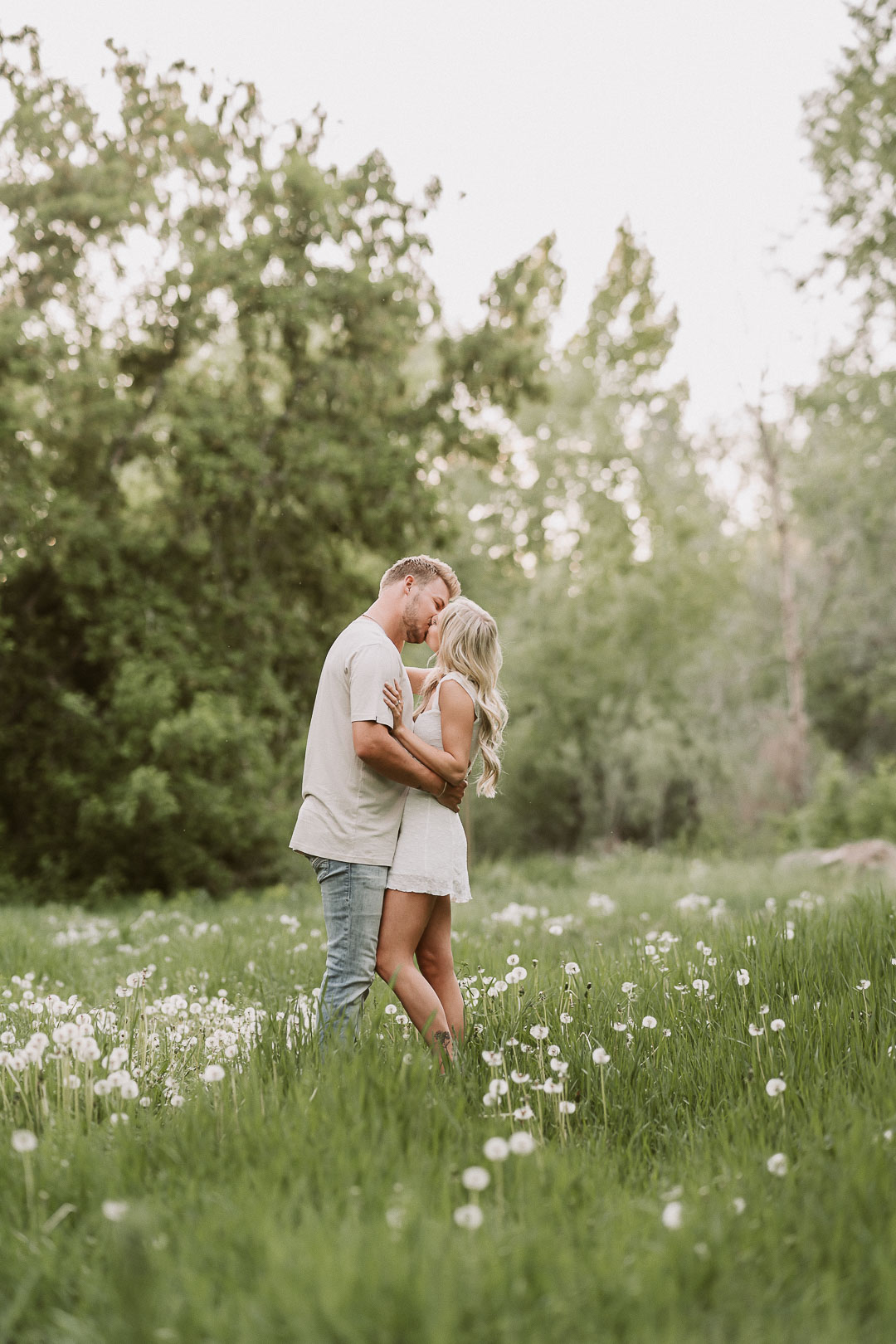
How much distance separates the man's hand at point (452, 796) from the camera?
4695 mm

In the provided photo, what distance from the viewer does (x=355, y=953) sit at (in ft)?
14.9

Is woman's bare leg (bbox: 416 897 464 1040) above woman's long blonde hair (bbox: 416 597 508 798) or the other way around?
the other way around

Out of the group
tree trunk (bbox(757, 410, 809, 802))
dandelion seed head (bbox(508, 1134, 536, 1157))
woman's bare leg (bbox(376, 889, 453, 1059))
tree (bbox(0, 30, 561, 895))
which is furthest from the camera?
tree trunk (bbox(757, 410, 809, 802))

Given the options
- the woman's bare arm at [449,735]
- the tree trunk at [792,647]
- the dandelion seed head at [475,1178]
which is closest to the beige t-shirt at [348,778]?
the woman's bare arm at [449,735]

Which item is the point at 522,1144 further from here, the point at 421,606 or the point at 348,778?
the point at 421,606

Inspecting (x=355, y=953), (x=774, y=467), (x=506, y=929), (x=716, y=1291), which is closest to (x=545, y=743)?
(x=774, y=467)

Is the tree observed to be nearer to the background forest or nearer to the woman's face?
the background forest

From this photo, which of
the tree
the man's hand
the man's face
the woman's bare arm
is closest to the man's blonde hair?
the man's face

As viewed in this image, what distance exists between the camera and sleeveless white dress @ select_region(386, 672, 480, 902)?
4.61 m

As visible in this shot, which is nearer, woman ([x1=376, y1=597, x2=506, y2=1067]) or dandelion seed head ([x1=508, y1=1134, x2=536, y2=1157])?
dandelion seed head ([x1=508, y1=1134, x2=536, y2=1157])

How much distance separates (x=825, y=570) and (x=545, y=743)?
9.43 m

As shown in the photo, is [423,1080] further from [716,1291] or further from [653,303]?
[653,303]

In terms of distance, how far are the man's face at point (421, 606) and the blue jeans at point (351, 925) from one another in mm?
1155

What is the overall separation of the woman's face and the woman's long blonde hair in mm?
20
